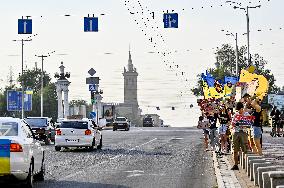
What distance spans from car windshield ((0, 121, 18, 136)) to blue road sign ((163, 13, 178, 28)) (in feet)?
85.4

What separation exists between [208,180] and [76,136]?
58.5 feet

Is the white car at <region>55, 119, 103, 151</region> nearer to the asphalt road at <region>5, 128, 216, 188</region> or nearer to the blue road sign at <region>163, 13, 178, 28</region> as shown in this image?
the asphalt road at <region>5, 128, 216, 188</region>

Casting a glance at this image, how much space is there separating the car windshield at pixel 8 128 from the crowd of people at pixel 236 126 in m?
6.49

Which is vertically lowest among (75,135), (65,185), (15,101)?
(65,185)

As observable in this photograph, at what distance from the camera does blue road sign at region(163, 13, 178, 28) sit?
139 ft

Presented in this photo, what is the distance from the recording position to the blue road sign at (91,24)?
42.9m

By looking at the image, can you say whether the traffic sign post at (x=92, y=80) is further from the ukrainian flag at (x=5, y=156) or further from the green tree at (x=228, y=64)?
the ukrainian flag at (x=5, y=156)

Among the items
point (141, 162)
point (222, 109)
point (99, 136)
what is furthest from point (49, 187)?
point (99, 136)

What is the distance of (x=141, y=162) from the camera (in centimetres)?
2673

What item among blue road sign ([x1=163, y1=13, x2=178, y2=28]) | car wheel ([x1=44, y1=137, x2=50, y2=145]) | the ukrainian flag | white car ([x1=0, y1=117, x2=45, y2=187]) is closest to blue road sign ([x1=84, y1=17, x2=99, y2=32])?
blue road sign ([x1=163, y1=13, x2=178, y2=28])

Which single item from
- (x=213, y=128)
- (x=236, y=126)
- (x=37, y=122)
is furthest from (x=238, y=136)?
(x=37, y=122)

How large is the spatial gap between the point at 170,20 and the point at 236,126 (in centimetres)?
2174

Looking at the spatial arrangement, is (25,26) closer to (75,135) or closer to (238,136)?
(75,135)

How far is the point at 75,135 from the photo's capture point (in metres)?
36.7
